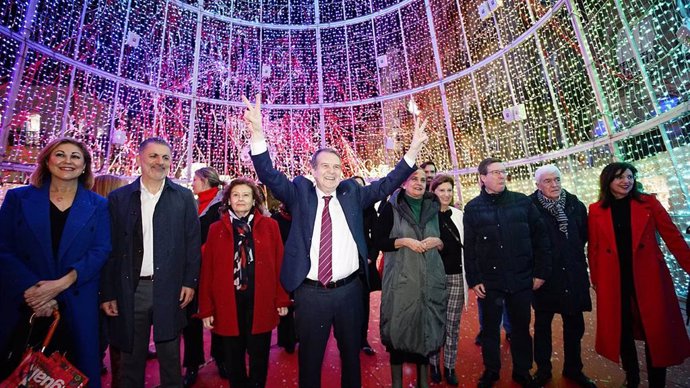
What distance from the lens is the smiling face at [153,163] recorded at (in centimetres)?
200

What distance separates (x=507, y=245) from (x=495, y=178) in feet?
1.75

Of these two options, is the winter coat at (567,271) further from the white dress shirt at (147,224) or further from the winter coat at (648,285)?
the white dress shirt at (147,224)

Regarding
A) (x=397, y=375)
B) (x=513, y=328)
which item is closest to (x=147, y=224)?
(x=397, y=375)

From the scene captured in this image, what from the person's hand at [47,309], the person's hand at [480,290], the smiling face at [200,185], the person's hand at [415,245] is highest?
the smiling face at [200,185]

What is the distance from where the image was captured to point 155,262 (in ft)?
6.15

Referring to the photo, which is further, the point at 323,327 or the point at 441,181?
the point at 441,181

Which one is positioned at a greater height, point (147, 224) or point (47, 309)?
point (147, 224)

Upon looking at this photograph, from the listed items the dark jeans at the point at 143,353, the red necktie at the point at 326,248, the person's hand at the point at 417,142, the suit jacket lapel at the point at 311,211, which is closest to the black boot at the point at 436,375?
the red necktie at the point at 326,248

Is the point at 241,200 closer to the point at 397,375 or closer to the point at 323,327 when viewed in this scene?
the point at 323,327

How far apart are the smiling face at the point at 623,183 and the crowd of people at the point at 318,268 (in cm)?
1

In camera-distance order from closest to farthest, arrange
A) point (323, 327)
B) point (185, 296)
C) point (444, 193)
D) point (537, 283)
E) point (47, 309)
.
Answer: point (47, 309)
point (323, 327)
point (185, 296)
point (537, 283)
point (444, 193)

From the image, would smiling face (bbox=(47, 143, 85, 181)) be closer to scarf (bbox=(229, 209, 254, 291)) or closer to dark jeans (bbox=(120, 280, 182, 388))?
dark jeans (bbox=(120, 280, 182, 388))

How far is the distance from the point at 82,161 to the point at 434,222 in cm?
238

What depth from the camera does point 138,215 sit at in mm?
1918
